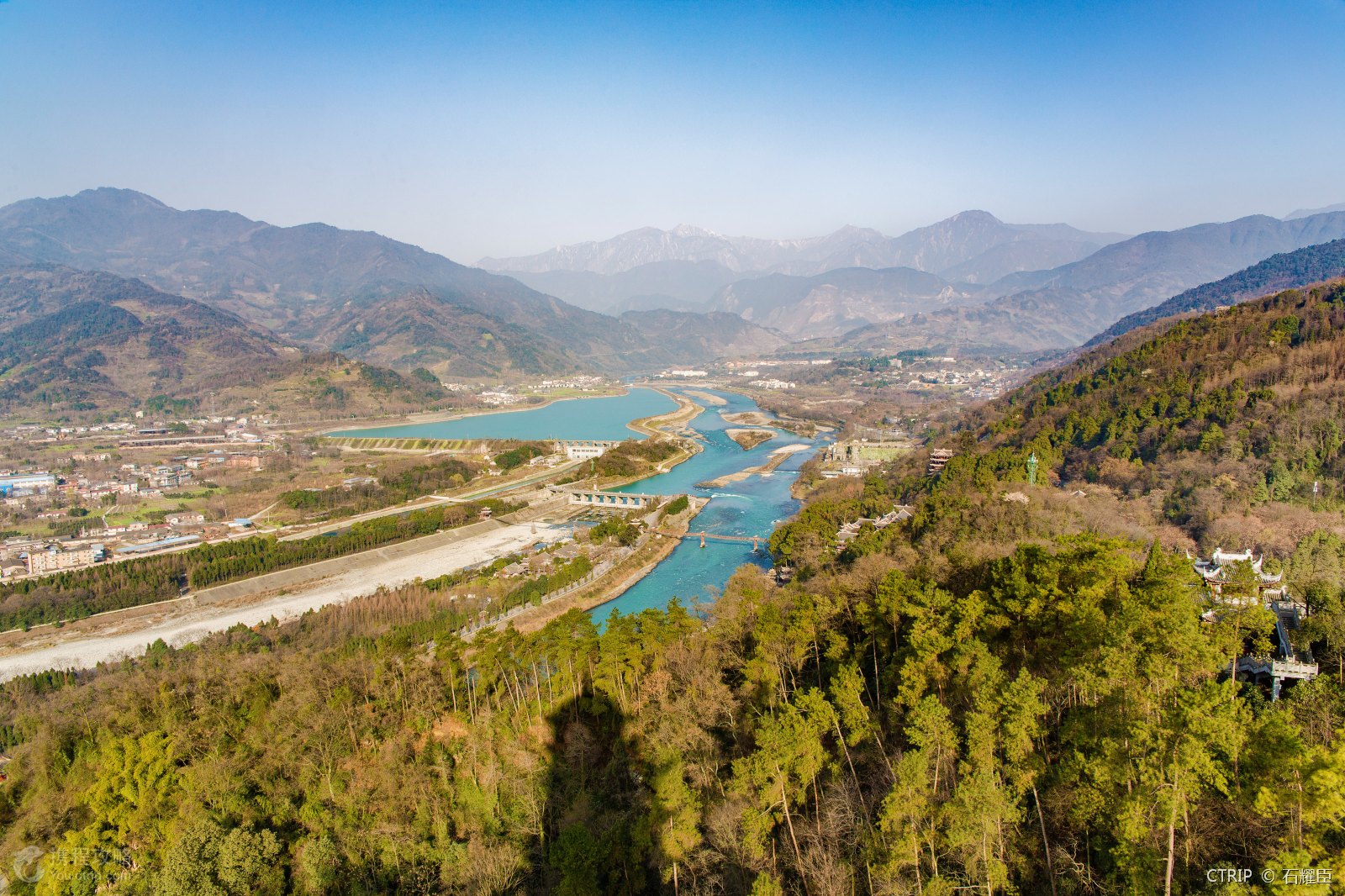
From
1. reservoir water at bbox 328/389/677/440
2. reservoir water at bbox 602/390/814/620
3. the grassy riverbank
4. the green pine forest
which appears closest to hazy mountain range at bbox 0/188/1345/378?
reservoir water at bbox 328/389/677/440

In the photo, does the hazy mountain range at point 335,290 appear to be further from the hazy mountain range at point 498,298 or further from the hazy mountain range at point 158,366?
the hazy mountain range at point 158,366

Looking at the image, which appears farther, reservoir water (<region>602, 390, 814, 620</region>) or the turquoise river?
the turquoise river

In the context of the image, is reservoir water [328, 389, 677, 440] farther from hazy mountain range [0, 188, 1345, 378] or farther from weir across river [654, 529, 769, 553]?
hazy mountain range [0, 188, 1345, 378]

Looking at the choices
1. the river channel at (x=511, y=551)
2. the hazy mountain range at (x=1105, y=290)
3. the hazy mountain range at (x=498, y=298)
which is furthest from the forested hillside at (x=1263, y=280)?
the hazy mountain range at (x=498, y=298)

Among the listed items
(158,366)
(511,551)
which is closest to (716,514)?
(511,551)

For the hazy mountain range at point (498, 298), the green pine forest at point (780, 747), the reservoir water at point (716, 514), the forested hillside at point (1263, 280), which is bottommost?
the reservoir water at point (716, 514)

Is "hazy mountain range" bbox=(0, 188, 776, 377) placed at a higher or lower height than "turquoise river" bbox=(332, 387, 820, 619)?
higher

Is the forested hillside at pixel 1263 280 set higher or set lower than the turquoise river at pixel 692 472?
higher

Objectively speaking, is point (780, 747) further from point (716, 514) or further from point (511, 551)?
point (716, 514)
